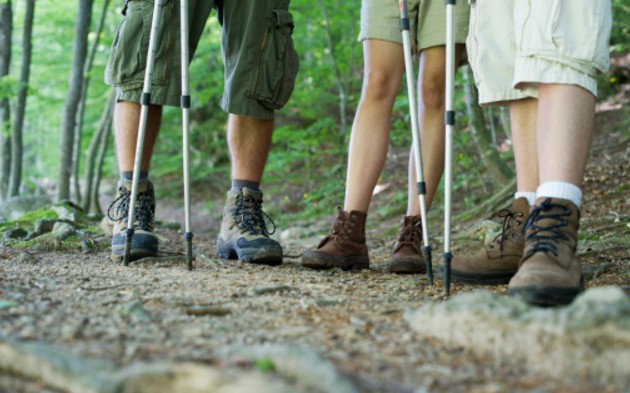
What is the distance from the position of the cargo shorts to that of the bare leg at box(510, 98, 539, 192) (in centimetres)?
141

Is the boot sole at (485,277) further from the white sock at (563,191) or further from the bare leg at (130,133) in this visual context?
the bare leg at (130,133)

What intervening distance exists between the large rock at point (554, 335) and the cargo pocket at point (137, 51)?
2.39 meters

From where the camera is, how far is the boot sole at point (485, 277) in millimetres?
2900

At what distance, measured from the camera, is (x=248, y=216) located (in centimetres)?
365

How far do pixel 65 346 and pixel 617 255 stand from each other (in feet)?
10.1

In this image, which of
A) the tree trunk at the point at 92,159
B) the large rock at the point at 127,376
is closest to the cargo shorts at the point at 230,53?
the large rock at the point at 127,376

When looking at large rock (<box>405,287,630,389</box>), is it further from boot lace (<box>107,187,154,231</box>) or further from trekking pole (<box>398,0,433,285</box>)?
boot lace (<box>107,187,154,231</box>)

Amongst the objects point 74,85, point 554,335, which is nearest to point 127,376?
point 554,335

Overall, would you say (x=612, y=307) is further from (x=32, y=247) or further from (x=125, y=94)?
(x=32, y=247)

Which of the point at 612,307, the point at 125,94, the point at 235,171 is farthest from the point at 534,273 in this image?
the point at 125,94

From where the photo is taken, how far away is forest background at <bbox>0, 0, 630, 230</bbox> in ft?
29.7

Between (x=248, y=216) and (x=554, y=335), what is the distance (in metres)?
2.36

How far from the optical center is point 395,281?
9.91ft

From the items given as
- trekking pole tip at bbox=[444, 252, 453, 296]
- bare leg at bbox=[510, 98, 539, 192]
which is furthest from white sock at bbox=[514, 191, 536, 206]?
trekking pole tip at bbox=[444, 252, 453, 296]
